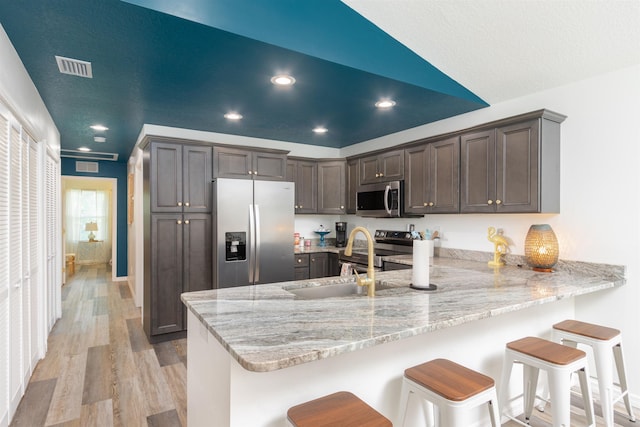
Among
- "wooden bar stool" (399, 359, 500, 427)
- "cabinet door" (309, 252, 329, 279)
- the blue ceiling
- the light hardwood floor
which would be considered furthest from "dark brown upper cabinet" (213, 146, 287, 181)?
"wooden bar stool" (399, 359, 500, 427)

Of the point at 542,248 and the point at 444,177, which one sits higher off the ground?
the point at 444,177

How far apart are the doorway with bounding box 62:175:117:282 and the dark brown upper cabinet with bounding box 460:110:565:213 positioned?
9.15 metres

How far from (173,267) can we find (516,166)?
3.50 m

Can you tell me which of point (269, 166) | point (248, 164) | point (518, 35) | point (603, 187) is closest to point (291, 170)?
point (269, 166)

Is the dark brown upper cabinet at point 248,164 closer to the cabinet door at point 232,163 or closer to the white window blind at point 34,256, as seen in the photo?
the cabinet door at point 232,163

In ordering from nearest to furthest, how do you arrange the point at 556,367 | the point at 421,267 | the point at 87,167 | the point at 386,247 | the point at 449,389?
the point at 449,389
the point at 556,367
the point at 421,267
the point at 386,247
the point at 87,167

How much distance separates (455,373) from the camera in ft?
5.25

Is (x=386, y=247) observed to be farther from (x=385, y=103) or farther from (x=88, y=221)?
(x=88, y=221)

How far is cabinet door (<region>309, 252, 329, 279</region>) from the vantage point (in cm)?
462

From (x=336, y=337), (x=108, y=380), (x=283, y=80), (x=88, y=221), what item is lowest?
(x=108, y=380)

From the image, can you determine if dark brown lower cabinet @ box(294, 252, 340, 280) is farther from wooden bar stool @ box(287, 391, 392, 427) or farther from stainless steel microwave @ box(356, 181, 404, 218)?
wooden bar stool @ box(287, 391, 392, 427)

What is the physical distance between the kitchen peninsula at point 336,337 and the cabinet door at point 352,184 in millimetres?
2456

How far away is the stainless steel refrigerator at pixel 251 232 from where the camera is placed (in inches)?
148

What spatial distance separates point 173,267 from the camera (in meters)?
3.79
